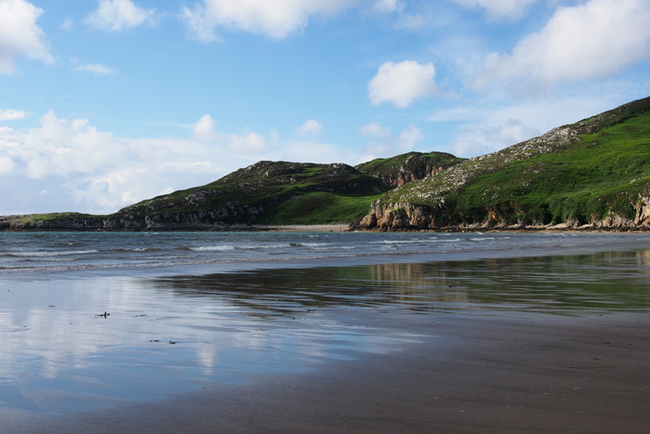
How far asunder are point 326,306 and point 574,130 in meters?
217

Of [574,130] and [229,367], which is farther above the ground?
[574,130]

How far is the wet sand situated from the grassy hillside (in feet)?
410

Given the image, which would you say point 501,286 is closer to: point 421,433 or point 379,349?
point 379,349

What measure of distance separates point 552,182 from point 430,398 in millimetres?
163982

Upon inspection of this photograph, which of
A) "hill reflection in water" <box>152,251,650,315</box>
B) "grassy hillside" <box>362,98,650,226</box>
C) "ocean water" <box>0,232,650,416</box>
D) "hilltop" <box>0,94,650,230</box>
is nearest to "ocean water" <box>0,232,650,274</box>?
"hill reflection in water" <box>152,251,650,315</box>

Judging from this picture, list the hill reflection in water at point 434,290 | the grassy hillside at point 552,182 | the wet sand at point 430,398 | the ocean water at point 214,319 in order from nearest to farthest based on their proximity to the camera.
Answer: the wet sand at point 430,398 → the ocean water at point 214,319 → the hill reflection in water at point 434,290 → the grassy hillside at point 552,182

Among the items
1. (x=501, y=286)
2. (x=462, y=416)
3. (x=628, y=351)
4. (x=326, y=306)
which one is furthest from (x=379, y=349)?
(x=501, y=286)

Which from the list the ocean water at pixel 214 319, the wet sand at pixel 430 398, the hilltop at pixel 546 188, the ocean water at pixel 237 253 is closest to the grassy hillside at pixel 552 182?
the hilltop at pixel 546 188

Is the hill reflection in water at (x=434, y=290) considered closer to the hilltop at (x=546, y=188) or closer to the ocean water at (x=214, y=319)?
the ocean water at (x=214, y=319)

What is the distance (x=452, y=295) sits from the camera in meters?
12.7

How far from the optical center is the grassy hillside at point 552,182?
412 feet

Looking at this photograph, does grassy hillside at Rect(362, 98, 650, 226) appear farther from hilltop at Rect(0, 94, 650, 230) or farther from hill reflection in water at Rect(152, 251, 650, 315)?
hill reflection in water at Rect(152, 251, 650, 315)

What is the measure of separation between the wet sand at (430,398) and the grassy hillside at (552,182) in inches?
4924

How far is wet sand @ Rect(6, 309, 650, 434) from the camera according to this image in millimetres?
3826
